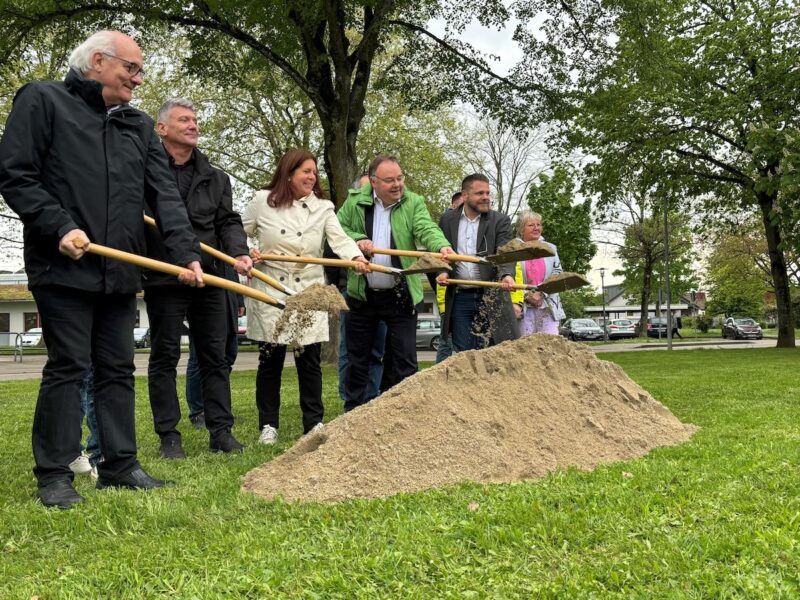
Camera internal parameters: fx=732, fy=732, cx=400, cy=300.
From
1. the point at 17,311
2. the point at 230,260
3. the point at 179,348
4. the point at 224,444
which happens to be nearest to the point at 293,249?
the point at 230,260

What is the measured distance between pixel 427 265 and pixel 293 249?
0.96 m

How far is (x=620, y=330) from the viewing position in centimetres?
4366

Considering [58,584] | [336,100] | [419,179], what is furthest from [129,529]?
[419,179]

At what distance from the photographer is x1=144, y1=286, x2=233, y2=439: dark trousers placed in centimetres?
450

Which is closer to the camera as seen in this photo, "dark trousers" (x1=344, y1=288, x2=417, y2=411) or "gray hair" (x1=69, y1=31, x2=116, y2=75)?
"gray hair" (x1=69, y1=31, x2=116, y2=75)

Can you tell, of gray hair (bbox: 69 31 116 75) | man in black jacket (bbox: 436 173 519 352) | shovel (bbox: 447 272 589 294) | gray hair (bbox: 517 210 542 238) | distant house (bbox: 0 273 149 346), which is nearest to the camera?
gray hair (bbox: 69 31 116 75)

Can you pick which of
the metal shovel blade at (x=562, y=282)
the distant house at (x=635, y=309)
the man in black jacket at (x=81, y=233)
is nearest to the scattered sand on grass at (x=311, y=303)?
the man in black jacket at (x=81, y=233)

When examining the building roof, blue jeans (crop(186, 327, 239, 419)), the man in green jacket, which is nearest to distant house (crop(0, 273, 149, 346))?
the building roof

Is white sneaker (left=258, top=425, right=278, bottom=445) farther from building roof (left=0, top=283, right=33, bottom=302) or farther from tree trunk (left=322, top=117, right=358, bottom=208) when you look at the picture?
building roof (left=0, top=283, right=33, bottom=302)

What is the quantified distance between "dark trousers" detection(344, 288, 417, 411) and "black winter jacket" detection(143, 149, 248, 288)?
1.02m

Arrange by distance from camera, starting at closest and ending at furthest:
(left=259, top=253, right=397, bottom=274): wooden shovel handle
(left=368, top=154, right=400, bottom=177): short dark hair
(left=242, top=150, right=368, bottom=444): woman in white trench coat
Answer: (left=259, top=253, right=397, bottom=274): wooden shovel handle → (left=242, top=150, right=368, bottom=444): woman in white trench coat → (left=368, top=154, right=400, bottom=177): short dark hair

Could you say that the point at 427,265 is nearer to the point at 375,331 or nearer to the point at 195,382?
the point at 375,331

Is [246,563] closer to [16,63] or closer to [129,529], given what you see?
[129,529]

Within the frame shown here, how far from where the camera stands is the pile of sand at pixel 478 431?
345cm
